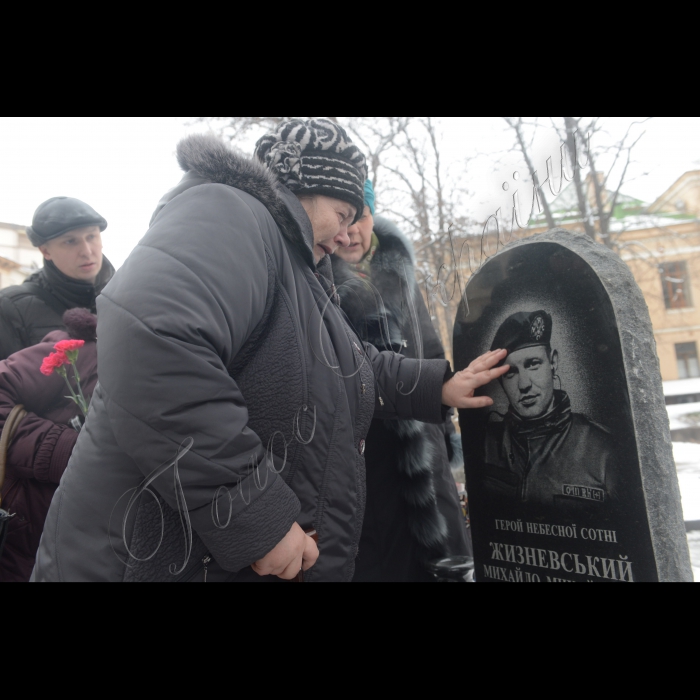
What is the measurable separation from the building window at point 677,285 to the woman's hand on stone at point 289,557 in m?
1.74

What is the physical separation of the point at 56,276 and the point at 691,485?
2.30 meters

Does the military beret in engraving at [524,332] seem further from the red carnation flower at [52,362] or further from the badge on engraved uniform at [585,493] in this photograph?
the red carnation flower at [52,362]

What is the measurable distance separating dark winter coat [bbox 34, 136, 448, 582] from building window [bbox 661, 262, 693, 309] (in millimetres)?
1536

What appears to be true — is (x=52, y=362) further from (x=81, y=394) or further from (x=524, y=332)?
(x=524, y=332)

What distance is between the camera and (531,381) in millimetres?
1674

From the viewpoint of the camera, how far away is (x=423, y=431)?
2.14m

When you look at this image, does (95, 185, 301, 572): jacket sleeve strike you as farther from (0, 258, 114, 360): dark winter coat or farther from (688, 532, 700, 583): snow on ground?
(688, 532, 700, 583): snow on ground

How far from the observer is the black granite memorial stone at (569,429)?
4.66 ft

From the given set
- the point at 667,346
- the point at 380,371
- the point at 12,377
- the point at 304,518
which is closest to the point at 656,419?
the point at 667,346

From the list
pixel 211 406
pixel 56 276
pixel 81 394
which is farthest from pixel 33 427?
pixel 211 406

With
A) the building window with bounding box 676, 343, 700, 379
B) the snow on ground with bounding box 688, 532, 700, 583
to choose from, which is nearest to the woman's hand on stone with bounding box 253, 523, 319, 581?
the snow on ground with bounding box 688, 532, 700, 583

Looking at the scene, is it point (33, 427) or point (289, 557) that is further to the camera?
point (33, 427)

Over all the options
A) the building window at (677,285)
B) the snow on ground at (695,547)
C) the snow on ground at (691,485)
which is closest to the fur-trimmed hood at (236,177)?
the snow on ground at (691,485)
